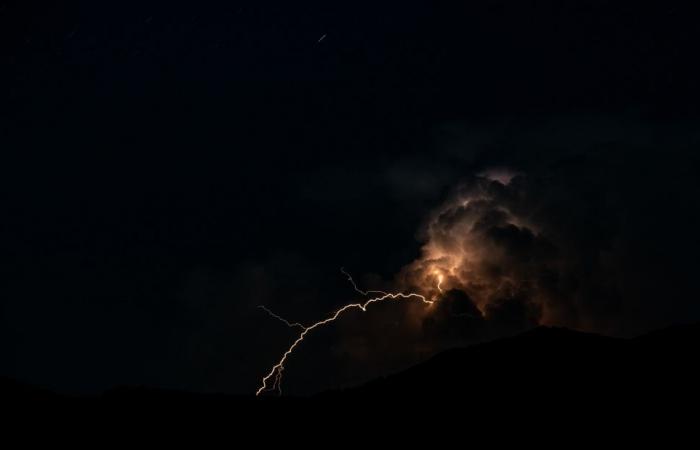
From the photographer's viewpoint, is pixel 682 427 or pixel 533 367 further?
pixel 533 367

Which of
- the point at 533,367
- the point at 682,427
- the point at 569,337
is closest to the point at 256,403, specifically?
the point at 533,367

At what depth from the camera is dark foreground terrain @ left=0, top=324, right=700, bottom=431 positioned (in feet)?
60.7

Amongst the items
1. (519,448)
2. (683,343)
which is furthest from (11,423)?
(683,343)

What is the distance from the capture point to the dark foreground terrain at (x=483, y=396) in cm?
1850

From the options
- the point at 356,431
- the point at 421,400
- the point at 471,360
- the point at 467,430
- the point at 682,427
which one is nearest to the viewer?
the point at 682,427

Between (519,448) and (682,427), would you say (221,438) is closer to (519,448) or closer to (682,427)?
(519,448)

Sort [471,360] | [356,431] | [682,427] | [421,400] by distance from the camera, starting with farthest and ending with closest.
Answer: [471,360] < [421,400] < [356,431] < [682,427]

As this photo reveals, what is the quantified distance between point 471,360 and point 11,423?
15.9 metres

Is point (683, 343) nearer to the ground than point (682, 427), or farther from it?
farther from it

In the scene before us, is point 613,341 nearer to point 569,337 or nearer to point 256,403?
point 569,337

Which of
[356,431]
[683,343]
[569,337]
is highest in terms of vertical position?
[569,337]

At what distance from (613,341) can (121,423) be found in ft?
58.1

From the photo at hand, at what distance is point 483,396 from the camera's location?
66.8ft

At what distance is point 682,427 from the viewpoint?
53.4 ft
